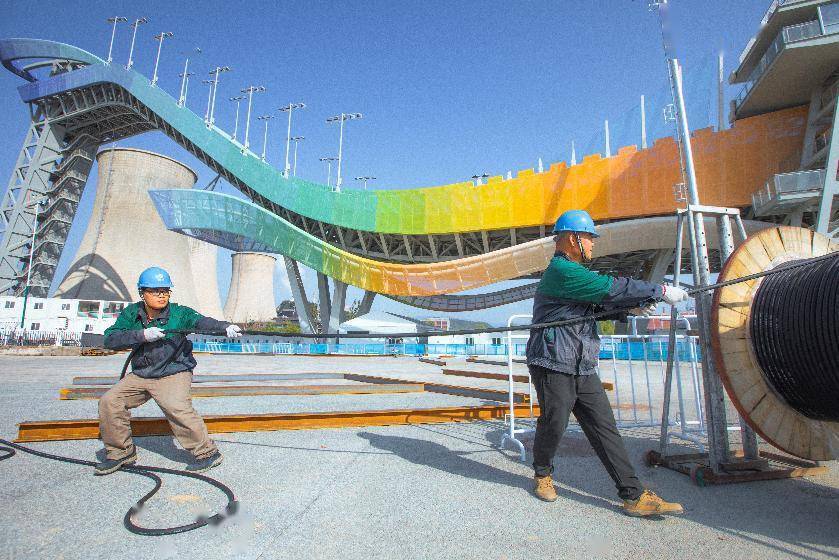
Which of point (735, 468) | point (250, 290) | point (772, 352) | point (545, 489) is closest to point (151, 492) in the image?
point (545, 489)

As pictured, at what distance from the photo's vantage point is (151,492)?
105 inches

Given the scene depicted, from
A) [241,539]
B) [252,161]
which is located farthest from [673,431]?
[252,161]

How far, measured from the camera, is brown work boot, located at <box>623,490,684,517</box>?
2545mm

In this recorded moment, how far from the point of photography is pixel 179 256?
113ft

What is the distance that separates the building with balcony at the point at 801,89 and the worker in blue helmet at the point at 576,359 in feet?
58.8

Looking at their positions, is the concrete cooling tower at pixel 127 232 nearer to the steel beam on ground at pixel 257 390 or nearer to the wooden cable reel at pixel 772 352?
the steel beam on ground at pixel 257 390

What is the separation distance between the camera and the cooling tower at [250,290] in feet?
182

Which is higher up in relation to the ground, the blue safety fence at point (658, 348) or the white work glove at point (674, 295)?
the white work glove at point (674, 295)

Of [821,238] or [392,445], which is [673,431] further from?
[392,445]

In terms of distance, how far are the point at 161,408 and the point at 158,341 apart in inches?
20.3

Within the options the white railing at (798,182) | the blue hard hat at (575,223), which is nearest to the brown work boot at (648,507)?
the blue hard hat at (575,223)

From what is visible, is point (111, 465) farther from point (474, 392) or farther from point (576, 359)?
point (474, 392)

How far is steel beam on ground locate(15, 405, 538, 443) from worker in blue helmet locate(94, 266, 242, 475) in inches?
39.6

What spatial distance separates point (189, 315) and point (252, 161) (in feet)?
101
